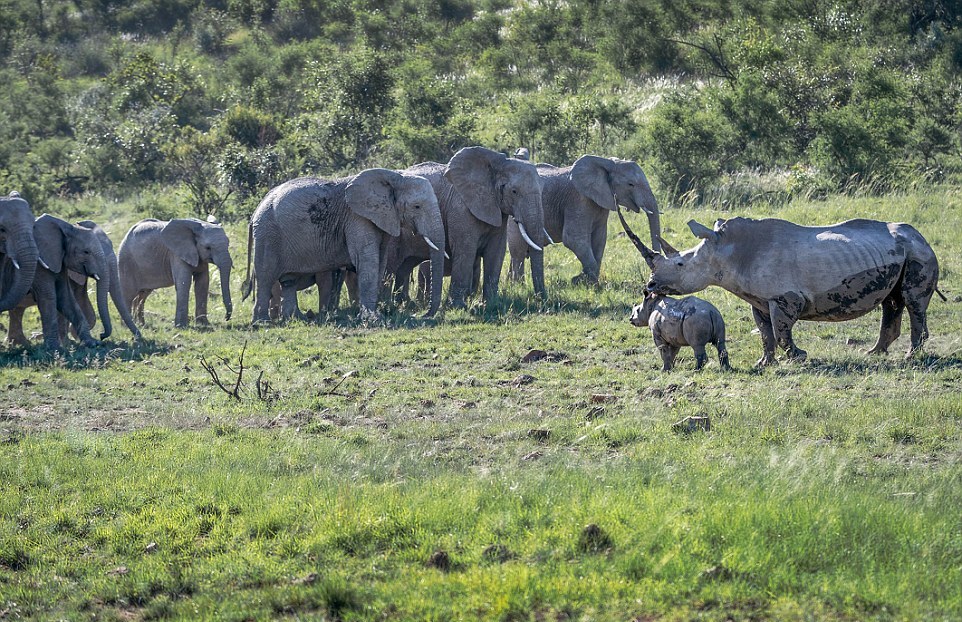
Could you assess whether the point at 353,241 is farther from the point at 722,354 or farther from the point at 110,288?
the point at 722,354

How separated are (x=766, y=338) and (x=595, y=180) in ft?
25.8

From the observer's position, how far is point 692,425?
384 inches

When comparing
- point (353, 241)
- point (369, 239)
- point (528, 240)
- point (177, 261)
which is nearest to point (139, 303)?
point (177, 261)

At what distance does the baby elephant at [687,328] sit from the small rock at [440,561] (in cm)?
567

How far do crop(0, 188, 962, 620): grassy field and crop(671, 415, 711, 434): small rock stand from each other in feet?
0.19

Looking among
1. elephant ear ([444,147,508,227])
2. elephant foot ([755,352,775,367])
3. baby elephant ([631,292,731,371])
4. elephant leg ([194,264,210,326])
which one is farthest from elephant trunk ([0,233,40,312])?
elephant foot ([755,352,775,367])

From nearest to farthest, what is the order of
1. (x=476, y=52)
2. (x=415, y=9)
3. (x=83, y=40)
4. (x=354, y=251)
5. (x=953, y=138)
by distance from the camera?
(x=354, y=251) → (x=953, y=138) → (x=476, y=52) → (x=415, y=9) → (x=83, y=40)

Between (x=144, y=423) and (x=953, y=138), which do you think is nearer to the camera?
(x=144, y=423)

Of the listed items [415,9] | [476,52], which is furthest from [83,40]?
[476,52]

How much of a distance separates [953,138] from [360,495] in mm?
22593

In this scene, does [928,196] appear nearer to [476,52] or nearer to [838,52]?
[838,52]

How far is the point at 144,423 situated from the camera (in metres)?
11.6

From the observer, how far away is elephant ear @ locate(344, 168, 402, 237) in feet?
61.6

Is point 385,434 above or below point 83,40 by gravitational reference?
below
